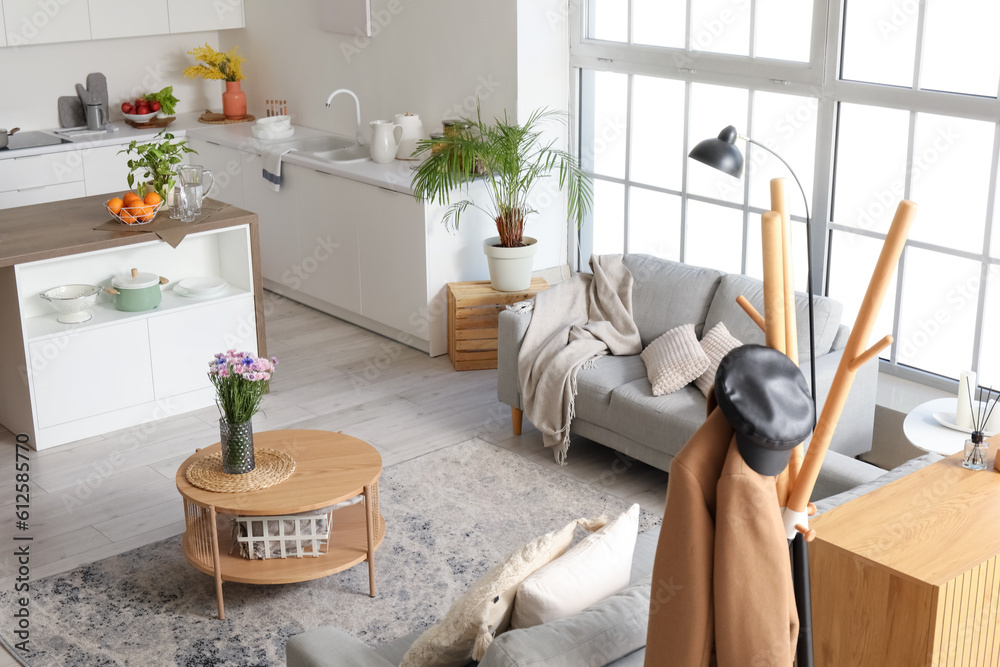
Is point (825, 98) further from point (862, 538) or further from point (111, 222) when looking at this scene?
point (111, 222)

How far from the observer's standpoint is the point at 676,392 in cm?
423

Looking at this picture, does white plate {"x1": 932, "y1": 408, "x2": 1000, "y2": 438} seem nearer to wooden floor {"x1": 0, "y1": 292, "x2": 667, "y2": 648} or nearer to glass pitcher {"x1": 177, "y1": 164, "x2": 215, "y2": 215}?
wooden floor {"x1": 0, "y1": 292, "x2": 667, "y2": 648}

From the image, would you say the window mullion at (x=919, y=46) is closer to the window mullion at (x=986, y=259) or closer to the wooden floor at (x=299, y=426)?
the window mullion at (x=986, y=259)

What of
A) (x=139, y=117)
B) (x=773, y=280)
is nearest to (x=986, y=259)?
(x=773, y=280)

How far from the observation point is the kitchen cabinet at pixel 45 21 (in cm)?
666

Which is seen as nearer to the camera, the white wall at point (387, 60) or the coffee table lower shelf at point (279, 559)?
the coffee table lower shelf at point (279, 559)

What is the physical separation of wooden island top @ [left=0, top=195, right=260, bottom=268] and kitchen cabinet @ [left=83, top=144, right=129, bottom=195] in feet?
5.35

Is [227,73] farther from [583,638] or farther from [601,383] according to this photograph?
[583,638]

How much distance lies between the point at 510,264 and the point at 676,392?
149cm

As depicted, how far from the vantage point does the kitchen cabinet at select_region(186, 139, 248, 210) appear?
6.80 meters

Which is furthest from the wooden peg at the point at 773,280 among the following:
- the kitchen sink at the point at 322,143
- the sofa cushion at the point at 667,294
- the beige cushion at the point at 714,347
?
the kitchen sink at the point at 322,143

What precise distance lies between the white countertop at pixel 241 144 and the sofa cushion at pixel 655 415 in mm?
1897

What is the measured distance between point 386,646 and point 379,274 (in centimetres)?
347

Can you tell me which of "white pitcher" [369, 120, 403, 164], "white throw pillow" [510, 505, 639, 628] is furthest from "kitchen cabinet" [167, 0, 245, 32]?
"white throw pillow" [510, 505, 639, 628]
